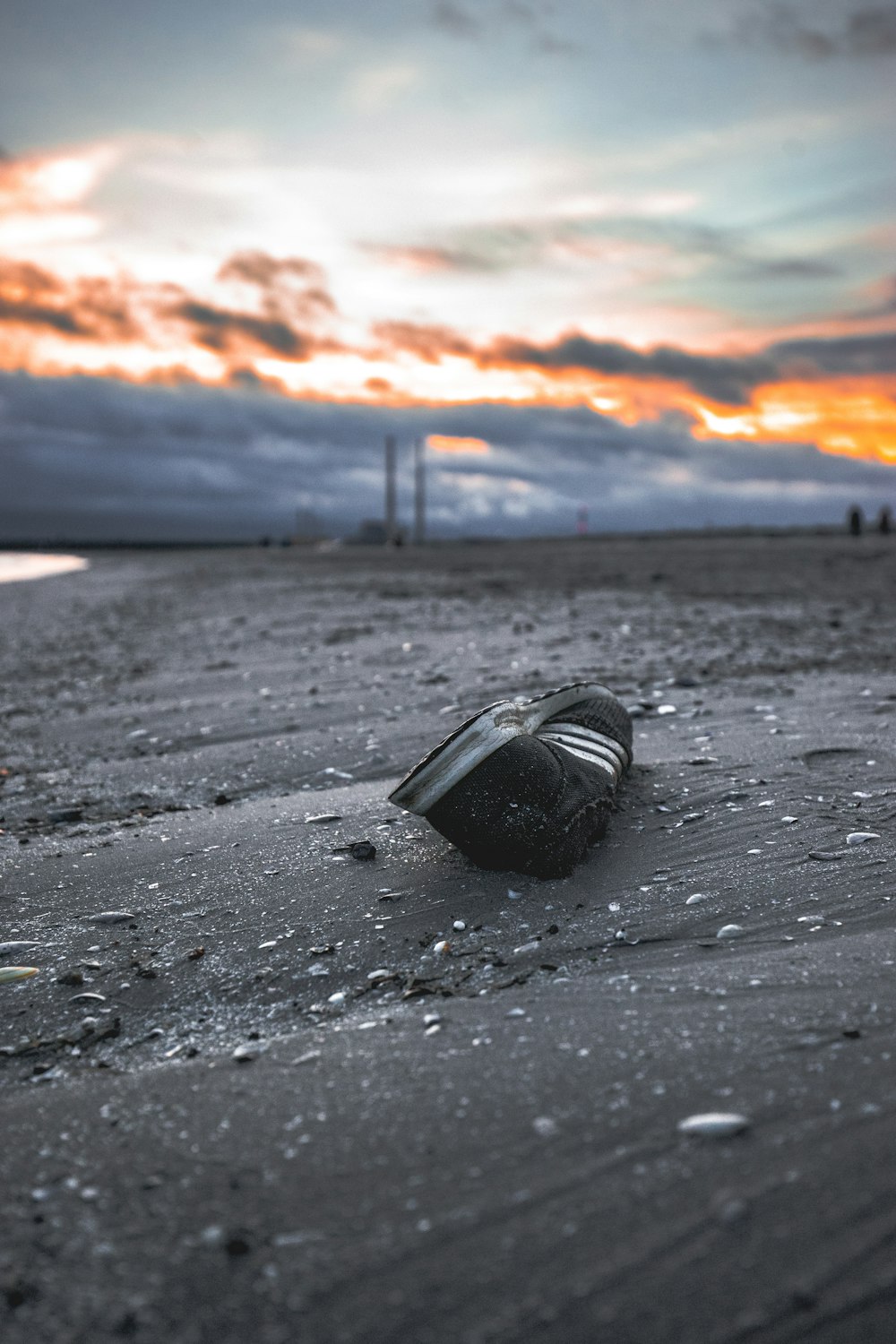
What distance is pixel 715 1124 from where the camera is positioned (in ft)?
5.54

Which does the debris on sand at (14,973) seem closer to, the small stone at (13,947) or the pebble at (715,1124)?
the small stone at (13,947)

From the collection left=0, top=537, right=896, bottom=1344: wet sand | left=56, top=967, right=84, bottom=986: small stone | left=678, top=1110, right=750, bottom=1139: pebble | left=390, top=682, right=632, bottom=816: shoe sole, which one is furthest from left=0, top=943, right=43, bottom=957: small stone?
left=678, top=1110, right=750, bottom=1139: pebble

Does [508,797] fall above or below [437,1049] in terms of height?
above

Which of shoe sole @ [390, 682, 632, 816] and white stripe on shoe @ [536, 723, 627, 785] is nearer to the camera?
shoe sole @ [390, 682, 632, 816]

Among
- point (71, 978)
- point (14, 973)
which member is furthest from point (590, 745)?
point (14, 973)

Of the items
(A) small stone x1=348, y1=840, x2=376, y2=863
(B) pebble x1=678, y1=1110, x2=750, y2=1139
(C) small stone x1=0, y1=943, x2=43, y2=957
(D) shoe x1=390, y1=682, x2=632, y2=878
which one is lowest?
(C) small stone x1=0, y1=943, x2=43, y2=957

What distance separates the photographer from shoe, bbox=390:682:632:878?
286 centimetres

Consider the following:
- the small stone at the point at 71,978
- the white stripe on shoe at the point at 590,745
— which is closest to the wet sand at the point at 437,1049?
the small stone at the point at 71,978

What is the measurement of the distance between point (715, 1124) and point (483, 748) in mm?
1409

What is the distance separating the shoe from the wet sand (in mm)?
93

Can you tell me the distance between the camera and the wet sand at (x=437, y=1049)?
141 centimetres

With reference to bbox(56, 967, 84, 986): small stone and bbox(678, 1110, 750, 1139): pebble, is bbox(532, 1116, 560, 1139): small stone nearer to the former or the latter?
bbox(678, 1110, 750, 1139): pebble

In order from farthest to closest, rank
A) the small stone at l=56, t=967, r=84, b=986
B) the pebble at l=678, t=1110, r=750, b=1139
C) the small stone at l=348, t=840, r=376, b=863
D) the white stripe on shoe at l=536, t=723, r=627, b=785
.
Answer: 1. the white stripe on shoe at l=536, t=723, r=627, b=785
2. the small stone at l=348, t=840, r=376, b=863
3. the small stone at l=56, t=967, r=84, b=986
4. the pebble at l=678, t=1110, r=750, b=1139

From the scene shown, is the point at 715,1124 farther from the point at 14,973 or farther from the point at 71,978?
the point at 14,973
